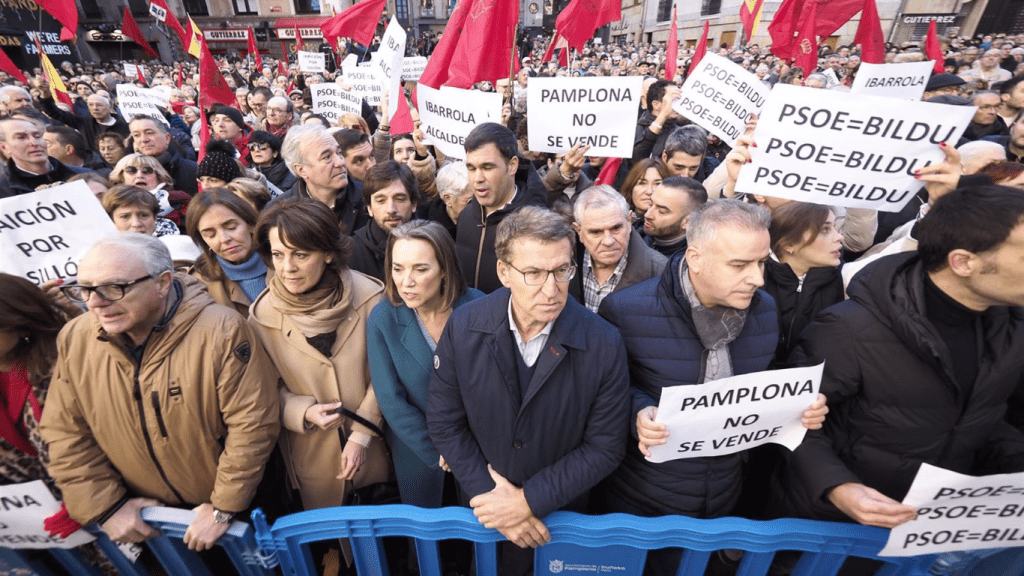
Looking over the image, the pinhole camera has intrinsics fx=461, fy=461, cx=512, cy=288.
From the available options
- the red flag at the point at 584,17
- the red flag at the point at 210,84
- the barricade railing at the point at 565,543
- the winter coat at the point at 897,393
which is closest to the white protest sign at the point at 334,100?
the red flag at the point at 210,84

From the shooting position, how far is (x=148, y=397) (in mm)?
1820

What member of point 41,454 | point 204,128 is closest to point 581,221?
point 41,454

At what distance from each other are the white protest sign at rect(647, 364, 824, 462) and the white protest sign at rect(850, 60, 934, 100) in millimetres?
5150

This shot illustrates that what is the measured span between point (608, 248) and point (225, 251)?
2130 mm

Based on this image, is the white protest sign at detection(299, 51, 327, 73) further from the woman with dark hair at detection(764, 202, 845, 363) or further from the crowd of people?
the woman with dark hair at detection(764, 202, 845, 363)

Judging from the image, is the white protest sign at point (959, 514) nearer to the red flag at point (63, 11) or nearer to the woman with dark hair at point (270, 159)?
the woman with dark hair at point (270, 159)

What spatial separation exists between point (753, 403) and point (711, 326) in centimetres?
32

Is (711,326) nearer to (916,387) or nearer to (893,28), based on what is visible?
(916,387)

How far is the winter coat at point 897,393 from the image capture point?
1.64 m

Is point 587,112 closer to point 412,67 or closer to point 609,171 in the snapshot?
point 609,171

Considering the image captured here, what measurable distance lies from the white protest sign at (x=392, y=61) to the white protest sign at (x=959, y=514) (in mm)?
5014

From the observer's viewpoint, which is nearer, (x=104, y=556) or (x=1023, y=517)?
(x=1023, y=517)

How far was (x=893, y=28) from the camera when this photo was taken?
961 inches

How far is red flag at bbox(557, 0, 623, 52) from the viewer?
18.4 feet
